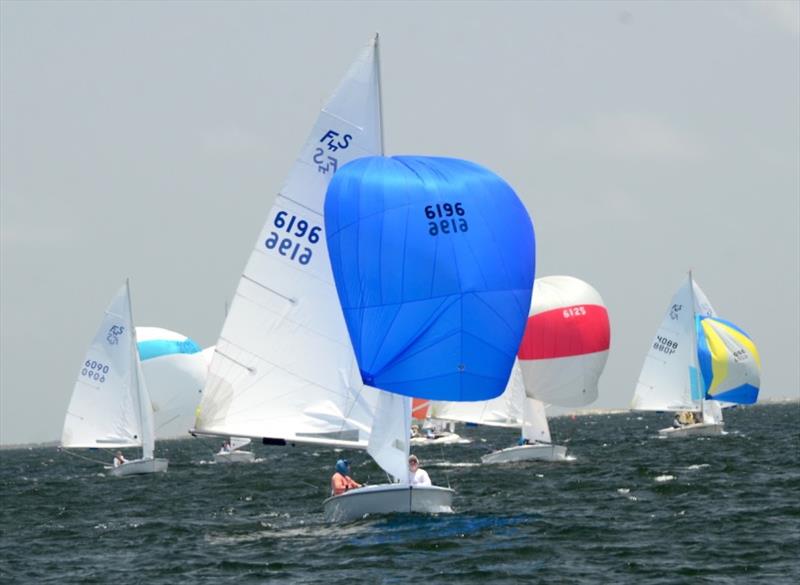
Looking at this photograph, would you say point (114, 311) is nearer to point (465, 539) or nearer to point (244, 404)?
point (244, 404)

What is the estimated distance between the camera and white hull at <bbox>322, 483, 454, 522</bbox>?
87.3 feet

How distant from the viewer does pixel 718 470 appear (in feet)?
141

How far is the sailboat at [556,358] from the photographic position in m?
51.7

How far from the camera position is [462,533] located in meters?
25.9

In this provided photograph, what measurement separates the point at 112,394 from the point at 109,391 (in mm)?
173

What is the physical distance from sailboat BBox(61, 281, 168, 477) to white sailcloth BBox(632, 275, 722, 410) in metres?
29.5

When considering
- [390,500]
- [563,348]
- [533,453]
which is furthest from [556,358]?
[390,500]

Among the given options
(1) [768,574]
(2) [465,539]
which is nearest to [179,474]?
(2) [465,539]

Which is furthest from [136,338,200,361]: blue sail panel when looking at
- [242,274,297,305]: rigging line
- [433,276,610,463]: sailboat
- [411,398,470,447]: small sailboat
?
[242,274,297,305]: rigging line

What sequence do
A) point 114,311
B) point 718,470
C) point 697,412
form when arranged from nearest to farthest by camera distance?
point 718,470
point 114,311
point 697,412

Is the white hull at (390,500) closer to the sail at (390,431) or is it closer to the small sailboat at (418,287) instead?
the small sailboat at (418,287)

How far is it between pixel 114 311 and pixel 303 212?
30.2m

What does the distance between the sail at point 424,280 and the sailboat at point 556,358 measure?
24.9m

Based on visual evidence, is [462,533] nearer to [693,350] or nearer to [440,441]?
[693,350]
